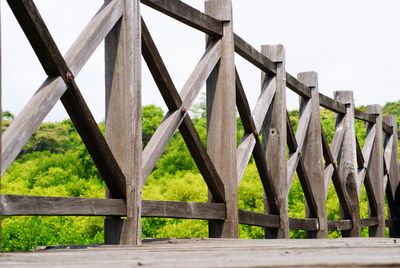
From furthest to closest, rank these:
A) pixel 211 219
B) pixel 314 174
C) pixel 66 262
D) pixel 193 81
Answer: pixel 314 174
pixel 211 219
pixel 193 81
pixel 66 262

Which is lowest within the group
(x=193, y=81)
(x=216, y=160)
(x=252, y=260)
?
(x=252, y=260)

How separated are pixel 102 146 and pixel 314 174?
15.0 ft

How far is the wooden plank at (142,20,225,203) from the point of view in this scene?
4457 millimetres

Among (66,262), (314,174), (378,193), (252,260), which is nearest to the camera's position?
(252,260)

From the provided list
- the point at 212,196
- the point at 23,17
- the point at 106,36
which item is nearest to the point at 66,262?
the point at 23,17

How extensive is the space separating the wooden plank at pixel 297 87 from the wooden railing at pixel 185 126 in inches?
0.5

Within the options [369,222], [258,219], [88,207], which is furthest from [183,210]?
[369,222]

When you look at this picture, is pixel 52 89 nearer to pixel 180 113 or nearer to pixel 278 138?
pixel 180 113

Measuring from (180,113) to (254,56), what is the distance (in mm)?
1664

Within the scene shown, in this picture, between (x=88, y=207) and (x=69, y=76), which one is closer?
(x=69, y=76)

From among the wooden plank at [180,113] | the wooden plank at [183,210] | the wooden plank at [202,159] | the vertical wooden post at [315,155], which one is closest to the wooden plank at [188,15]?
the wooden plank at [180,113]

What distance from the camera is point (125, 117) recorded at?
4129 millimetres

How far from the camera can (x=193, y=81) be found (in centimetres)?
502

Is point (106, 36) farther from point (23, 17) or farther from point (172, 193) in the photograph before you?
point (172, 193)
